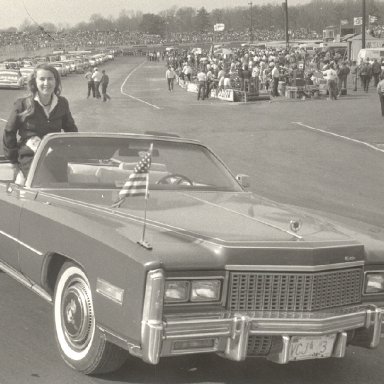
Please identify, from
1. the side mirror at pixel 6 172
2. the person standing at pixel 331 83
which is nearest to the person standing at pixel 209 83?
the person standing at pixel 331 83

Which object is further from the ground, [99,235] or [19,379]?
[99,235]

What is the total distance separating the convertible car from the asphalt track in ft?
1.00

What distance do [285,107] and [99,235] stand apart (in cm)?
3141

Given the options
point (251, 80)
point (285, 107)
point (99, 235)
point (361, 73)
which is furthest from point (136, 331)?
point (361, 73)

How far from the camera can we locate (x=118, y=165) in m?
6.41

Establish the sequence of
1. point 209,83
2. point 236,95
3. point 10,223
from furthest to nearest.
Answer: point 209,83
point 236,95
point 10,223

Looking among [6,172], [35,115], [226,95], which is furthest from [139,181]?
[226,95]

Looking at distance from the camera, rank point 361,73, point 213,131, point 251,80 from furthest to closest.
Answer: point 361,73 → point 251,80 → point 213,131

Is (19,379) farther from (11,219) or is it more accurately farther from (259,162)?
(259,162)

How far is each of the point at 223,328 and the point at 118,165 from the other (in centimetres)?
232

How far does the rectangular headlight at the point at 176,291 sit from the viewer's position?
4.49 meters

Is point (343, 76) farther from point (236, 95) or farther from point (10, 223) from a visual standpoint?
point (10, 223)

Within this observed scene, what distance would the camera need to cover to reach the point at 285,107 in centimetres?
3572

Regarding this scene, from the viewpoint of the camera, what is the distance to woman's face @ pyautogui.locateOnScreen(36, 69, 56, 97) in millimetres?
7512
